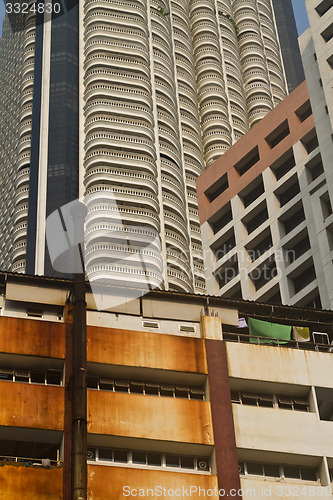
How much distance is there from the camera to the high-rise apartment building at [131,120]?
12719cm

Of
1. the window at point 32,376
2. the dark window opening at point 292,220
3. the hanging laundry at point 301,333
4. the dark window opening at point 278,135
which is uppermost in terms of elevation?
the dark window opening at point 278,135

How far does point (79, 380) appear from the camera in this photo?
1404 inches

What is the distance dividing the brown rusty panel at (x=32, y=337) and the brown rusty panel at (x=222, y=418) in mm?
6803

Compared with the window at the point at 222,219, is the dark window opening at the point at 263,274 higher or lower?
lower

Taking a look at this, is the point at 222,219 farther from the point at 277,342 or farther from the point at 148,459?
the point at 148,459

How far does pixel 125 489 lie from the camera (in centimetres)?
3441

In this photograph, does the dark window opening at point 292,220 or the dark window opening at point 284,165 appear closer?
the dark window opening at point 292,220

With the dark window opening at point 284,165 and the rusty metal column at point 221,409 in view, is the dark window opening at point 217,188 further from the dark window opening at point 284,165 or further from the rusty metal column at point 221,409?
the rusty metal column at point 221,409

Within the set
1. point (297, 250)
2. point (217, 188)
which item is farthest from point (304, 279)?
point (217, 188)

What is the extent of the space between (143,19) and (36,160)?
33.8m

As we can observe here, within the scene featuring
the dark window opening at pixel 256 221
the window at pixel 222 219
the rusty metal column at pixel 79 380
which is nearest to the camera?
the rusty metal column at pixel 79 380

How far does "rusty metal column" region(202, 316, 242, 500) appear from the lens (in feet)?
117

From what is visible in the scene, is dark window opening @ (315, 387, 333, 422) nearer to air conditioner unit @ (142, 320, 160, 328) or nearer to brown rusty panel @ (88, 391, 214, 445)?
brown rusty panel @ (88, 391, 214, 445)

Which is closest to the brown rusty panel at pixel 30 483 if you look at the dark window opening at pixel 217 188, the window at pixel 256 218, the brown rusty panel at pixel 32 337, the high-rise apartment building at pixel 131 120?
the brown rusty panel at pixel 32 337
